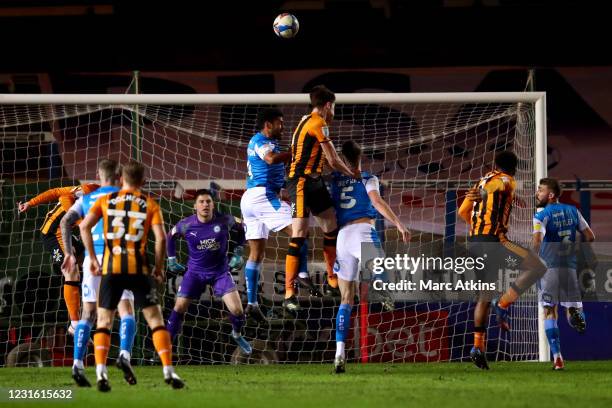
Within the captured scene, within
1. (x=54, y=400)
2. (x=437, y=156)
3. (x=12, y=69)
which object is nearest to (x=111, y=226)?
(x=54, y=400)

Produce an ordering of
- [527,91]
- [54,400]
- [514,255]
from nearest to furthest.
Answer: [54,400], [514,255], [527,91]

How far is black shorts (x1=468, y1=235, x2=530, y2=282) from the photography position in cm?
1054

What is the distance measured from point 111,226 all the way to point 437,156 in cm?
818

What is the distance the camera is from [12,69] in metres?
19.0

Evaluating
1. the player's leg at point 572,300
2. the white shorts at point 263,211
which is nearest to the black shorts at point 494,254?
the player's leg at point 572,300

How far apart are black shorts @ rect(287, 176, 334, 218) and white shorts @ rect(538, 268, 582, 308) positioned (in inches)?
93.3

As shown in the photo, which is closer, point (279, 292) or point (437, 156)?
point (279, 292)

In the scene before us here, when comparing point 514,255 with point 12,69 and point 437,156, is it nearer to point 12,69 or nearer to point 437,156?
point 437,156

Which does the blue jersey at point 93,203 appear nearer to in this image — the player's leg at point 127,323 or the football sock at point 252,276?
the player's leg at point 127,323

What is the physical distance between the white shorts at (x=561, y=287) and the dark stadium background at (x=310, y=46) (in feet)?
26.1

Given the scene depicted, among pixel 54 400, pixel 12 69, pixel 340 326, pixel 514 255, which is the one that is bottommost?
pixel 54 400

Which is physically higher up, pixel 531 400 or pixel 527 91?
pixel 527 91

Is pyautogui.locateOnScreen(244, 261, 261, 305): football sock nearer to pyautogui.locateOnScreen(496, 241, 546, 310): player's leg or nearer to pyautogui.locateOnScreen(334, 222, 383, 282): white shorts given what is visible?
pyautogui.locateOnScreen(334, 222, 383, 282): white shorts

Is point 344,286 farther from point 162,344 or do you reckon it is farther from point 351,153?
point 162,344
